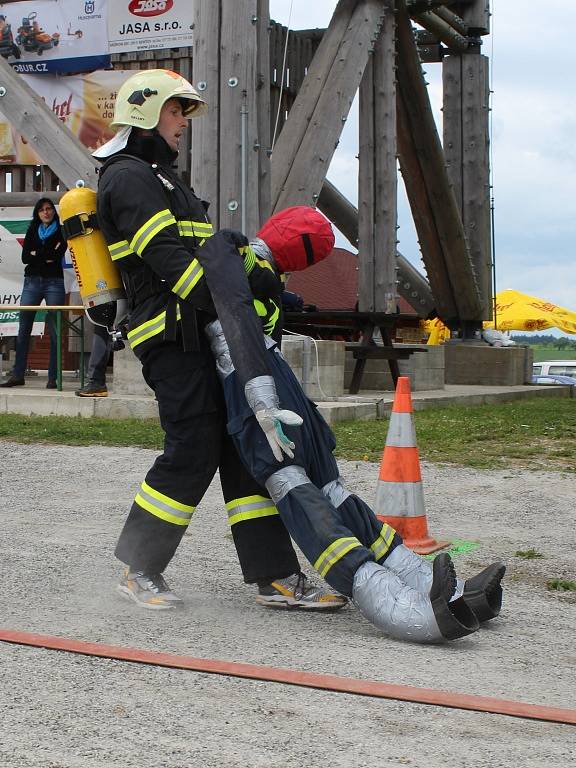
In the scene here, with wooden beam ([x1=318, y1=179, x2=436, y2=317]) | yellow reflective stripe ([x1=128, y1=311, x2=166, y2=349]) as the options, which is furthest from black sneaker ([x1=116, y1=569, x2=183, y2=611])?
wooden beam ([x1=318, y1=179, x2=436, y2=317])

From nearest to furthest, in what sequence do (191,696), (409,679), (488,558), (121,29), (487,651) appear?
(191,696) < (409,679) < (487,651) < (488,558) < (121,29)

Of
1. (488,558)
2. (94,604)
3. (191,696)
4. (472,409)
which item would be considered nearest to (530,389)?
(472,409)

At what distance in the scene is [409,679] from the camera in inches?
139

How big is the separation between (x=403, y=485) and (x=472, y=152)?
1202cm

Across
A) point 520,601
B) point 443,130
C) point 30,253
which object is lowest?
point 520,601

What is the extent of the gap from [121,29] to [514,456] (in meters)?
7.48

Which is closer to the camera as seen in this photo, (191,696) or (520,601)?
(191,696)

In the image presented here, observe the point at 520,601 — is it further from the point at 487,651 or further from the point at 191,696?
the point at 191,696

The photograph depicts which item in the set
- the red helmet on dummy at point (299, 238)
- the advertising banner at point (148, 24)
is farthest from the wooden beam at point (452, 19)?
the red helmet on dummy at point (299, 238)

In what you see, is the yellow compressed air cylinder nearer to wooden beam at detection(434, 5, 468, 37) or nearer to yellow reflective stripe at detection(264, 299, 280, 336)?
yellow reflective stripe at detection(264, 299, 280, 336)

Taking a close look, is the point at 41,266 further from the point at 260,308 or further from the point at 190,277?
the point at 190,277

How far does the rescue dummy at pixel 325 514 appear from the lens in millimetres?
3900

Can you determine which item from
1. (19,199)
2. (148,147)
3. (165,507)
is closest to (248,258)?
(148,147)

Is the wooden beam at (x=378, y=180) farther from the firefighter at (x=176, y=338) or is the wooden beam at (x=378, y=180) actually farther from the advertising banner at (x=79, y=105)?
the firefighter at (x=176, y=338)
